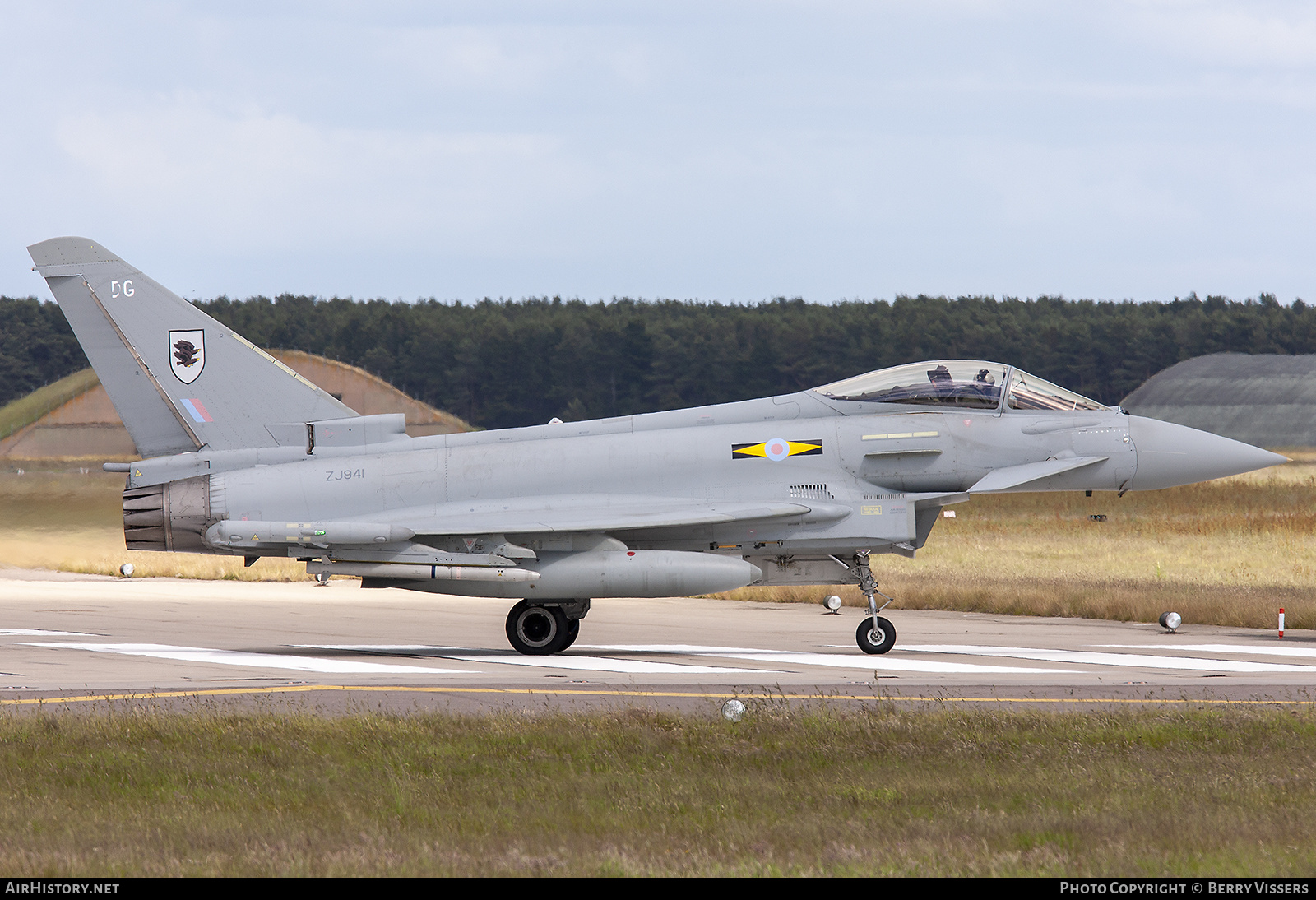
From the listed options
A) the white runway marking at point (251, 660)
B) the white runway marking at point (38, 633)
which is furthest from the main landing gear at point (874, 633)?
the white runway marking at point (38, 633)

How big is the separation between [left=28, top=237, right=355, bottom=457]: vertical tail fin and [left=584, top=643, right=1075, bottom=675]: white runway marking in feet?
16.7

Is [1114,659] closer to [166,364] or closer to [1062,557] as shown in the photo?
[166,364]

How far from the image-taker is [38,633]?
19.8 m

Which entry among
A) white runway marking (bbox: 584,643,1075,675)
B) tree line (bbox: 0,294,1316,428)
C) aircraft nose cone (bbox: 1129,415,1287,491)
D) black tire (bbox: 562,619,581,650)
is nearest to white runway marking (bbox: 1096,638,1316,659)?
aircraft nose cone (bbox: 1129,415,1287,491)

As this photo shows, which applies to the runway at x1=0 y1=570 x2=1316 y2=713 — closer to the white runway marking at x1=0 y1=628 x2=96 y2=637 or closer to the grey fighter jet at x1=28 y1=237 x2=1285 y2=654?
the white runway marking at x1=0 y1=628 x2=96 y2=637

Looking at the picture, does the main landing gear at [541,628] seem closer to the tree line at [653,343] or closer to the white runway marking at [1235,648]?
the white runway marking at [1235,648]

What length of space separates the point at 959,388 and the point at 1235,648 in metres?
4.94

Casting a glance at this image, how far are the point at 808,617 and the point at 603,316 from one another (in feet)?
247

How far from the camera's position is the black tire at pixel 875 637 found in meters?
16.7

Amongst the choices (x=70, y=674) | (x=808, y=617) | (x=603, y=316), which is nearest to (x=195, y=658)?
(x=70, y=674)

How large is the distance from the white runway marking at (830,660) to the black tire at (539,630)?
88cm

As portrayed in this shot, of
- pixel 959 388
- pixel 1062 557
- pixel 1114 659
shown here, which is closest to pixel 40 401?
pixel 1062 557

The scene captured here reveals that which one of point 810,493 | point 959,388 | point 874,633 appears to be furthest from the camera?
point 959,388
